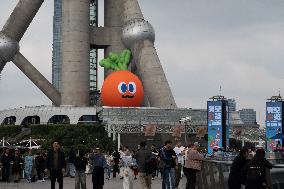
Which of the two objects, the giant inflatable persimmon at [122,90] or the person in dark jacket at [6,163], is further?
the giant inflatable persimmon at [122,90]

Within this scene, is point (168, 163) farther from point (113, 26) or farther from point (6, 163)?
point (113, 26)

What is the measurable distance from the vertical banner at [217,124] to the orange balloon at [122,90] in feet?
57.9

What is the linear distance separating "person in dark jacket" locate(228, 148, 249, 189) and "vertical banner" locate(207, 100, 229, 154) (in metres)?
32.8

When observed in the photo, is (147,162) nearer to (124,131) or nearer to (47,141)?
(47,141)

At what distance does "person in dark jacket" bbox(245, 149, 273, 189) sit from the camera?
11812 mm

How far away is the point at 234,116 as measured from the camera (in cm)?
7562

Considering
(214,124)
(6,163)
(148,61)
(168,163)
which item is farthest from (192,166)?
(148,61)

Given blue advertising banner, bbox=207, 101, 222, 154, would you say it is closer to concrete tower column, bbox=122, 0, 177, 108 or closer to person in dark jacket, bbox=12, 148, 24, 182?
person in dark jacket, bbox=12, 148, 24, 182

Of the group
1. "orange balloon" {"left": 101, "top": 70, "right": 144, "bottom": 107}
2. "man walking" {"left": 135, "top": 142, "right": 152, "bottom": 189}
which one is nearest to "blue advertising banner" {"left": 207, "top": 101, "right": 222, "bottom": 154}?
"orange balloon" {"left": 101, "top": 70, "right": 144, "bottom": 107}

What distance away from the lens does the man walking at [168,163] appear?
64.2 feet

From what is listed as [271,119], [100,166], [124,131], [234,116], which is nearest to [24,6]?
[124,131]

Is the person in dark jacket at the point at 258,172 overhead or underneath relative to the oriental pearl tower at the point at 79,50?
underneath

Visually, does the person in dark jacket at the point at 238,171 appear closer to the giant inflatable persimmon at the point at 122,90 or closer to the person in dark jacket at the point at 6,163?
the person in dark jacket at the point at 6,163

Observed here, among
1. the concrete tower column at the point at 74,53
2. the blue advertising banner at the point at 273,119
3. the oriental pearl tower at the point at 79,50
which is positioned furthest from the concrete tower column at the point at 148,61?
the blue advertising banner at the point at 273,119
